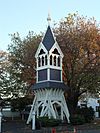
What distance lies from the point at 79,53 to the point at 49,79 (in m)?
6.14

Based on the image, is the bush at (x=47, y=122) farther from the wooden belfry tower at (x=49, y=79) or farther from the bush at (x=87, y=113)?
the bush at (x=87, y=113)

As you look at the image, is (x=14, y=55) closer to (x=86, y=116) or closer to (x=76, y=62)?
(x=76, y=62)

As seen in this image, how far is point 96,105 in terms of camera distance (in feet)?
270

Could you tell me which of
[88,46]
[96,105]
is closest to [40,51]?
[88,46]

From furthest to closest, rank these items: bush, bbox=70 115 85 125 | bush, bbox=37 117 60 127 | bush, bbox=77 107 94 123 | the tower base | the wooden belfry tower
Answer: bush, bbox=77 107 94 123 → the wooden belfry tower → the tower base → bush, bbox=70 115 85 125 → bush, bbox=37 117 60 127

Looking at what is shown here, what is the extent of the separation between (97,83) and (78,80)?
2621 millimetres

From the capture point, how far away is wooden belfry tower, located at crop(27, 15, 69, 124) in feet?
121

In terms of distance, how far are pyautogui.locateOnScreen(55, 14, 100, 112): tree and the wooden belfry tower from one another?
2771mm

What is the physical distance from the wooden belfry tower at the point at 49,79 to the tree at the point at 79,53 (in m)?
2.77

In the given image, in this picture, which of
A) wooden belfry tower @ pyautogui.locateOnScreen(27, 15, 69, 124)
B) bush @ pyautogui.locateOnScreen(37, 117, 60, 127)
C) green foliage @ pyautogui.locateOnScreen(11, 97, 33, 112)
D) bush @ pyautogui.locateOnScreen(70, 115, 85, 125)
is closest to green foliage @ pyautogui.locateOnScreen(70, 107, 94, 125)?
bush @ pyautogui.locateOnScreen(70, 115, 85, 125)

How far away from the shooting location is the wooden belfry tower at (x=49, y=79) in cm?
3681

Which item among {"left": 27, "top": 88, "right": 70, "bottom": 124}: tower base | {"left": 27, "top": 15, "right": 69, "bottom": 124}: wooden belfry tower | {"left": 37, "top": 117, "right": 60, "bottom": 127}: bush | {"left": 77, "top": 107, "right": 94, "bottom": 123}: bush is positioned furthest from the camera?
{"left": 77, "top": 107, "right": 94, "bottom": 123}: bush

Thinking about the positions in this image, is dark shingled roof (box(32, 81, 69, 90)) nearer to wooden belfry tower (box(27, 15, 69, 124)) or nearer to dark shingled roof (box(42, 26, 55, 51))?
wooden belfry tower (box(27, 15, 69, 124))

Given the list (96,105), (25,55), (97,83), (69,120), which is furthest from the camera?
(96,105)
